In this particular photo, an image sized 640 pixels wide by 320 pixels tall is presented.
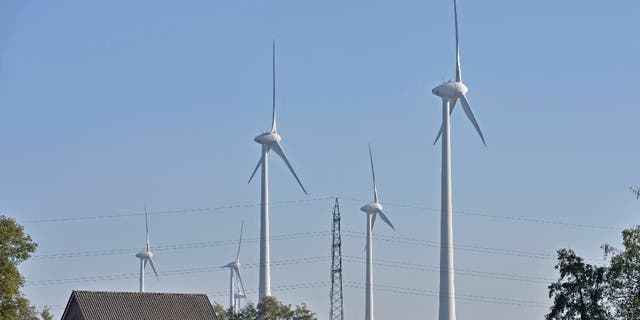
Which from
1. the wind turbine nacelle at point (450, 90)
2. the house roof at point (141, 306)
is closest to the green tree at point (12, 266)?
the house roof at point (141, 306)

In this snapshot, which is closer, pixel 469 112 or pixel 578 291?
pixel 578 291

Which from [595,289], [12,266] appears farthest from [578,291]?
[12,266]

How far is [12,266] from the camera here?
4985 inches

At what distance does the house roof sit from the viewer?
479 feet

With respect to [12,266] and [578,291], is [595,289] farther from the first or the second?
[12,266]

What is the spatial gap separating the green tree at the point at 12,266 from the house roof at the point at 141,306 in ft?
57.2

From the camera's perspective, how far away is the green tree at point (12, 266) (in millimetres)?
125188

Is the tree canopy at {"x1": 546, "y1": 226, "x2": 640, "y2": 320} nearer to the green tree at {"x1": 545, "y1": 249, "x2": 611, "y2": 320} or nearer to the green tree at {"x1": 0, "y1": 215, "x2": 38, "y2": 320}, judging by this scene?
the green tree at {"x1": 545, "y1": 249, "x2": 611, "y2": 320}

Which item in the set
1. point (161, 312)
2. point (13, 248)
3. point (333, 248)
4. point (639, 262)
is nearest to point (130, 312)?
point (161, 312)

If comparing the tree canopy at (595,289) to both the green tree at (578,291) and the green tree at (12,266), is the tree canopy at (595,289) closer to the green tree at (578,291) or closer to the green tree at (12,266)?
the green tree at (578,291)

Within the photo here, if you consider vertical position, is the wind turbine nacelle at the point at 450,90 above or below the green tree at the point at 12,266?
above

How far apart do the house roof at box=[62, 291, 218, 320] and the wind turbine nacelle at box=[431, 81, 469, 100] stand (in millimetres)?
46027

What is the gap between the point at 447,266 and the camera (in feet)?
531

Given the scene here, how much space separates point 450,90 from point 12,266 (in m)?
71.7
